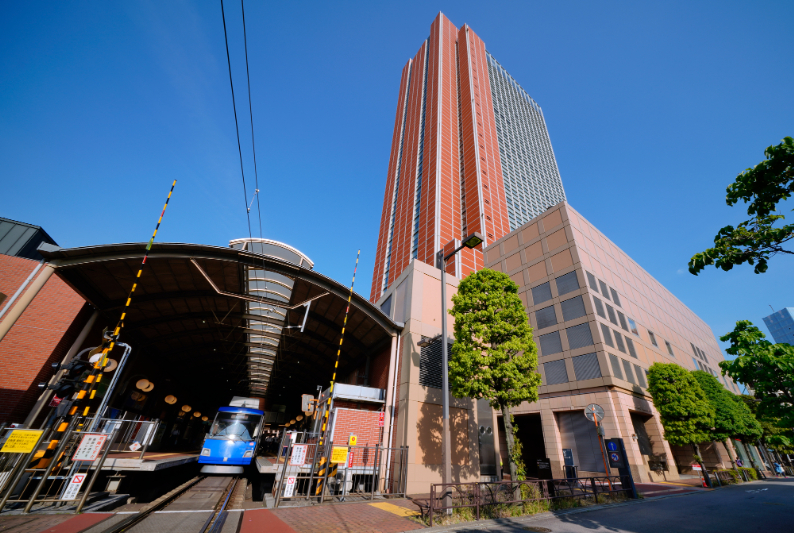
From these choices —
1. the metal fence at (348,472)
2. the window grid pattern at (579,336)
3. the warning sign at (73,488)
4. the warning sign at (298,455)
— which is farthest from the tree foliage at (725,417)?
the warning sign at (73,488)

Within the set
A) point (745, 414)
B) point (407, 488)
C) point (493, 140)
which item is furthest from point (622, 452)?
point (493, 140)

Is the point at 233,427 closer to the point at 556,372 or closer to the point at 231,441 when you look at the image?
the point at 231,441

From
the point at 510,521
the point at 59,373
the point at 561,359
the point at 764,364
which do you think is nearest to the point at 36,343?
the point at 59,373

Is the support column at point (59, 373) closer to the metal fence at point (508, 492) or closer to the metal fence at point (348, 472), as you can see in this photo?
the metal fence at point (348, 472)

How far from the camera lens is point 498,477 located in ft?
50.0

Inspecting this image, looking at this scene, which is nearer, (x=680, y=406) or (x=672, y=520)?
(x=672, y=520)

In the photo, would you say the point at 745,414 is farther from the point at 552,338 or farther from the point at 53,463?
the point at 53,463

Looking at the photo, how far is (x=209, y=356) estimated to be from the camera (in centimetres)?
2698

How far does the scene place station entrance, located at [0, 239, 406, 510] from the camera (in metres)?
10.2

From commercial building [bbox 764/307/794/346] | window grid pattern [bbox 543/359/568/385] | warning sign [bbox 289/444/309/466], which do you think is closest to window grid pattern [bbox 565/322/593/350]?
window grid pattern [bbox 543/359/568/385]

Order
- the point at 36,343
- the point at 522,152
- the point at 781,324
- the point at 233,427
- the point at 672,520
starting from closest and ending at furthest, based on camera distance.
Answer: the point at 672,520
the point at 36,343
the point at 233,427
the point at 522,152
the point at 781,324

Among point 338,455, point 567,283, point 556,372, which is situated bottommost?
point 338,455

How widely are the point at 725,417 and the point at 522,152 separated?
230 feet

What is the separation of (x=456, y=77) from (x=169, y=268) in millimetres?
82537
